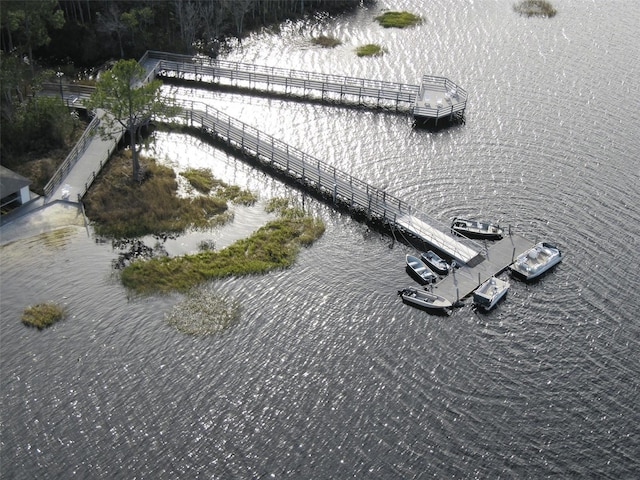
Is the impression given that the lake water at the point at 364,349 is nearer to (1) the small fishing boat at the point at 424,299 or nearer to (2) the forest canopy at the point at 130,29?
(1) the small fishing boat at the point at 424,299

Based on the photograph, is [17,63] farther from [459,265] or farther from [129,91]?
[459,265]

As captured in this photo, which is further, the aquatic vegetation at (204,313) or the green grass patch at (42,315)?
the aquatic vegetation at (204,313)

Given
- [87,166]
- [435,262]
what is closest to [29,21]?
[87,166]

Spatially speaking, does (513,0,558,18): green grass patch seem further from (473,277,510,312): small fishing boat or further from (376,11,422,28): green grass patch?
(473,277,510,312): small fishing boat

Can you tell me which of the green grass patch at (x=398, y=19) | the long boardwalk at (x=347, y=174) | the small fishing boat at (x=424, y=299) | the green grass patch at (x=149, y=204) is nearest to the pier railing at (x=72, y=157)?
the long boardwalk at (x=347, y=174)

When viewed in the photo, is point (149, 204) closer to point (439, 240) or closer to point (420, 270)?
point (420, 270)

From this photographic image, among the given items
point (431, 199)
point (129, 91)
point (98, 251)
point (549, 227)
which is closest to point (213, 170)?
point (129, 91)
